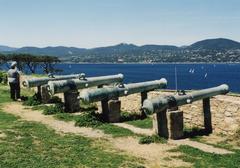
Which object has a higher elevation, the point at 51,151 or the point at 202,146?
the point at 51,151

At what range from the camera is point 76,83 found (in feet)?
62.7

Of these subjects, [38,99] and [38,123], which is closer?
[38,123]

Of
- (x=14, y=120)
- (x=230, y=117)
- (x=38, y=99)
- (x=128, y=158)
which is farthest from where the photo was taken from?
(x=38, y=99)

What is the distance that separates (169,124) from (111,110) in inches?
127

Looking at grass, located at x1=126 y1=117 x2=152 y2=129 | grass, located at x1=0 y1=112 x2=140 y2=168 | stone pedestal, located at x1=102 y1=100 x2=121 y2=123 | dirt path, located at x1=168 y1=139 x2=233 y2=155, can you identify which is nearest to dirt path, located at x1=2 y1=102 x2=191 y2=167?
grass, located at x1=0 y1=112 x2=140 y2=168

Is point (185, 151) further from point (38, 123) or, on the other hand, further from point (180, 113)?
point (38, 123)

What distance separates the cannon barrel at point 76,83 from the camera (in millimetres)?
18141

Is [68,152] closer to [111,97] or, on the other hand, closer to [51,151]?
[51,151]

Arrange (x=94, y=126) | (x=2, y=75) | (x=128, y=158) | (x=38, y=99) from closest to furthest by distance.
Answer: (x=128, y=158), (x=94, y=126), (x=38, y=99), (x=2, y=75)

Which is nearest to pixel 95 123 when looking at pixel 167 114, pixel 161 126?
pixel 161 126

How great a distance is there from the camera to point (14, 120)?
16703mm

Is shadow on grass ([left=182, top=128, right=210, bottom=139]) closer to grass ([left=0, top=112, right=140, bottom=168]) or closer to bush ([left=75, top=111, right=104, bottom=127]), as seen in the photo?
bush ([left=75, top=111, right=104, bottom=127])

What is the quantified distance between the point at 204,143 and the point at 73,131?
4262mm

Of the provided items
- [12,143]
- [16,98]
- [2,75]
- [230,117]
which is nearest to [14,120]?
[12,143]
